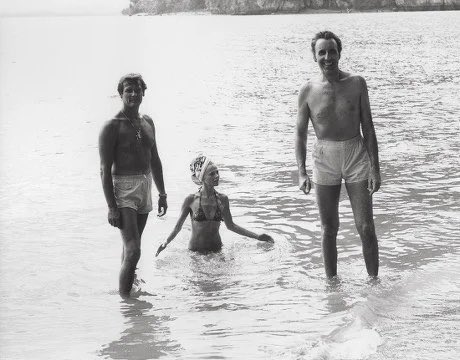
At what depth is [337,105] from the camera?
584cm

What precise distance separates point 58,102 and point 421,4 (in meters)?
137

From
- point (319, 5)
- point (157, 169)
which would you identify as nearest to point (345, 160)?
point (157, 169)

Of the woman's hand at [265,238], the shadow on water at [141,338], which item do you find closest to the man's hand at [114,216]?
the shadow on water at [141,338]

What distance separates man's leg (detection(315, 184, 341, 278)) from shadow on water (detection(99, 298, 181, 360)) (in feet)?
4.72

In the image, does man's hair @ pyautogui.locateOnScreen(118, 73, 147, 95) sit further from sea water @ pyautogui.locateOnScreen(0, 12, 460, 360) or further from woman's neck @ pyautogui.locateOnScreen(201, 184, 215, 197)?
sea water @ pyautogui.locateOnScreen(0, 12, 460, 360)

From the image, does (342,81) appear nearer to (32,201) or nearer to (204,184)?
(204,184)

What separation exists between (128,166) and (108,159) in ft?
0.64

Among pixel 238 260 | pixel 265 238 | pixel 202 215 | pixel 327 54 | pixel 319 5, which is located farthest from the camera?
pixel 319 5

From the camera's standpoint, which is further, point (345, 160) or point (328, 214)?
point (328, 214)

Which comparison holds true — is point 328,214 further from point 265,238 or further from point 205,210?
point 265,238

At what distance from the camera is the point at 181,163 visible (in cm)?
1352

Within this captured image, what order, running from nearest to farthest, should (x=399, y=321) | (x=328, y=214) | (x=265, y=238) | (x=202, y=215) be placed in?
(x=399, y=321)
(x=328, y=214)
(x=202, y=215)
(x=265, y=238)

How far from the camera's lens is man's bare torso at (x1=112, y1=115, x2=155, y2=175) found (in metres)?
5.88

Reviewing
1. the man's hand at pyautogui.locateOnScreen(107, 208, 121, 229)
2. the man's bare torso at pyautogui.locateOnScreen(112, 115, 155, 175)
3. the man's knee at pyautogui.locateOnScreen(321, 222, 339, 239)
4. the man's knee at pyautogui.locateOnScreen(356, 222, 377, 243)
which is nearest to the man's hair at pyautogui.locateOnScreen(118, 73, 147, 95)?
the man's bare torso at pyautogui.locateOnScreen(112, 115, 155, 175)
